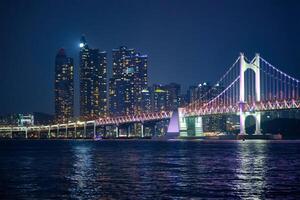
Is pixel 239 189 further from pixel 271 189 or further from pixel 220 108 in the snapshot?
pixel 220 108

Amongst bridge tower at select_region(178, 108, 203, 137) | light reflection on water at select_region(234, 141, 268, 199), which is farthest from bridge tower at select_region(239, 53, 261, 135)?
light reflection on water at select_region(234, 141, 268, 199)

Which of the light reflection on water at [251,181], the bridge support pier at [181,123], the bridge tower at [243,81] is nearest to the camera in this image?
the light reflection on water at [251,181]

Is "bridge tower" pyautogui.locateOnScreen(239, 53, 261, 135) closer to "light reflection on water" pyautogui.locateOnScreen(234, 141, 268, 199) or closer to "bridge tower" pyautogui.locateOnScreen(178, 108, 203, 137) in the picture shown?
"bridge tower" pyautogui.locateOnScreen(178, 108, 203, 137)

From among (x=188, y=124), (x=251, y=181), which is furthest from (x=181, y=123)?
(x=251, y=181)

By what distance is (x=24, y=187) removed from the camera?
28.4 meters

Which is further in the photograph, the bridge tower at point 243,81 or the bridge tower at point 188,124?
the bridge tower at point 188,124

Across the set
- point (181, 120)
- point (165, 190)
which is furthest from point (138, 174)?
point (181, 120)

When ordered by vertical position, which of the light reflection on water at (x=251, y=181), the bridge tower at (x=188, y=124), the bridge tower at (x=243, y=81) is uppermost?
the bridge tower at (x=243, y=81)

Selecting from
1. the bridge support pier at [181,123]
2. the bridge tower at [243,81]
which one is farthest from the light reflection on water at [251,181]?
the bridge support pier at [181,123]

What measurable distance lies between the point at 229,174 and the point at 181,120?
302ft

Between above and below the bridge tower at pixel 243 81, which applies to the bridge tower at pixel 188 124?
below

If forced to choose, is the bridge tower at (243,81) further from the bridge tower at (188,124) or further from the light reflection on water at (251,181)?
the light reflection on water at (251,181)

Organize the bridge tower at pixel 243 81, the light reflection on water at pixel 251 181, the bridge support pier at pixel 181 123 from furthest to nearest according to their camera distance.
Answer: the bridge support pier at pixel 181 123
the bridge tower at pixel 243 81
the light reflection on water at pixel 251 181

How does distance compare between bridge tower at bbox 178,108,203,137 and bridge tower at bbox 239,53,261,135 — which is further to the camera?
bridge tower at bbox 178,108,203,137
